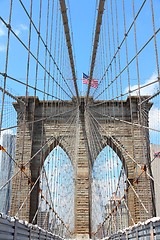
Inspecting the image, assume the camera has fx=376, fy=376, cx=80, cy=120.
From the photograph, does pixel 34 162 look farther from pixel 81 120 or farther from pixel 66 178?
pixel 81 120

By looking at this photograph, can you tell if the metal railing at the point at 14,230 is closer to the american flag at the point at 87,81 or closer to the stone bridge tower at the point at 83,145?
the stone bridge tower at the point at 83,145

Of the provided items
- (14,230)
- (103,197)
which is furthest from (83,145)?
(14,230)

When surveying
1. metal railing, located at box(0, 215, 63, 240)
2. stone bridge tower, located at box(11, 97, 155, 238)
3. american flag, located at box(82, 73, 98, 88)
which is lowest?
metal railing, located at box(0, 215, 63, 240)

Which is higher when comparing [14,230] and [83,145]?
[83,145]

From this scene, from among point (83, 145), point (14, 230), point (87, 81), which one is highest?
point (87, 81)

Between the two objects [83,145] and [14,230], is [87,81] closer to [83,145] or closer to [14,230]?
[83,145]

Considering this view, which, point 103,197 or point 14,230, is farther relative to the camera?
point 103,197

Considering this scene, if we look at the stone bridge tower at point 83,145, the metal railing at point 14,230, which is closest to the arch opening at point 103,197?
the stone bridge tower at point 83,145

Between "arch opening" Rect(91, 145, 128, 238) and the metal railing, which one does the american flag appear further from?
the metal railing

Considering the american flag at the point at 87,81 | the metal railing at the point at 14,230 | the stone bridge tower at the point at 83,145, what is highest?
the american flag at the point at 87,81

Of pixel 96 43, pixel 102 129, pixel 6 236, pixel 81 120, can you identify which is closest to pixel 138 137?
pixel 102 129

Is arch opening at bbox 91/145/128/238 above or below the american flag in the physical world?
below

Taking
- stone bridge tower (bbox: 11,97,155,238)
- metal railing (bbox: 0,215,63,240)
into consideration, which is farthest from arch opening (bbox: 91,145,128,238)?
metal railing (bbox: 0,215,63,240)

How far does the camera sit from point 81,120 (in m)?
14.4
